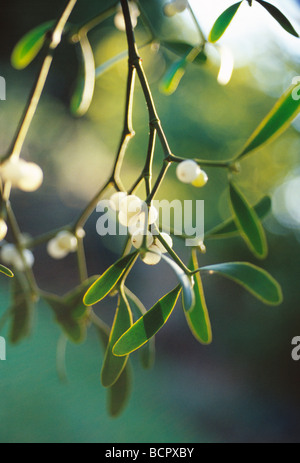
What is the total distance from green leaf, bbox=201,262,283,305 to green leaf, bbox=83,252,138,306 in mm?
49

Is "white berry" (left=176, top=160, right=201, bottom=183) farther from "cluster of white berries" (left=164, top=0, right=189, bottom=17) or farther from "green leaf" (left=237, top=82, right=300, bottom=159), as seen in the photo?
"cluster of white berries" (left=164, top=0, right=189, bottom=17)

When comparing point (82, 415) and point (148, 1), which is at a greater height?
point (148, 1)

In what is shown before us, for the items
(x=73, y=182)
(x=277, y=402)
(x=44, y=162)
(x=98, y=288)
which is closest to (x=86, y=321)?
(x=98, y=288)

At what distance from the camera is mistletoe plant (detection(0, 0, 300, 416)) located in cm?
23

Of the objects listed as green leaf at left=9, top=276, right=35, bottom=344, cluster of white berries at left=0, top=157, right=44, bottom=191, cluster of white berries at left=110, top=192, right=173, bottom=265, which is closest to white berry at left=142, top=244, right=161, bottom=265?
cluster of white berries at left=110, top=192, right=173, bottom=265

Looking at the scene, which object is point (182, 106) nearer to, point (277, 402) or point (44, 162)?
point (44, 162)

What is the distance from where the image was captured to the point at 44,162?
2879 millimetres

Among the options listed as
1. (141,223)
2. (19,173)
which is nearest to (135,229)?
(141,223)

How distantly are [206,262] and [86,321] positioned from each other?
231cm

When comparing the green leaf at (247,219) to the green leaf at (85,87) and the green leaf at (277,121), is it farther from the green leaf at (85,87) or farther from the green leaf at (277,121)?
the green leaf at (85,87)

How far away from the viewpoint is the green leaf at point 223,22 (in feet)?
0.92

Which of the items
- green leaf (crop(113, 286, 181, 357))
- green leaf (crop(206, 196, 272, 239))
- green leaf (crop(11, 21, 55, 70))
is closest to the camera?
green leaf (crop(113, 286, 181, 357))

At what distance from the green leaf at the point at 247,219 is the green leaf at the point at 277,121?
3 centimetres

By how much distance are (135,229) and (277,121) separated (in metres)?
0.11
